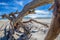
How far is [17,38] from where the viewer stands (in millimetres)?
A: 3016

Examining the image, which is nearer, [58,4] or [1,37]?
[58,4]

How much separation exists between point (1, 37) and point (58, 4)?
2.67 meters

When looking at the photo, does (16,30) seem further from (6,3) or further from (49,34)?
(6,3)

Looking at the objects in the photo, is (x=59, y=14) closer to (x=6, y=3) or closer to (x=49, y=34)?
(x=49, y=34)

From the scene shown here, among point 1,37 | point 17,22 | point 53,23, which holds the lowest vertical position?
point 1,37

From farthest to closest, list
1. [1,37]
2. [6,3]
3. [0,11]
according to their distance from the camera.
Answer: [6,3] < [0,11] < [1,37]

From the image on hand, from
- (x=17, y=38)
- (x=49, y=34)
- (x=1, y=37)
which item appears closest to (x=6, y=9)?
(x=1, y=37)

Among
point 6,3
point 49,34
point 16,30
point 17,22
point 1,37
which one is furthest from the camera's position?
point 6,3

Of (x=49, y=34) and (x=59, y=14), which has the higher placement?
(x=59, y=14)

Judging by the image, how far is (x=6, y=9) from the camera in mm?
6941

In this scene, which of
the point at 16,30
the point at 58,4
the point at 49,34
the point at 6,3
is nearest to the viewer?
the point at 58,4

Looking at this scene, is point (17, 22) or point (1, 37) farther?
point (1, 37)

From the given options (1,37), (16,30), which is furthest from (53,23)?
(1,37)

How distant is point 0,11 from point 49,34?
19.1 feet
